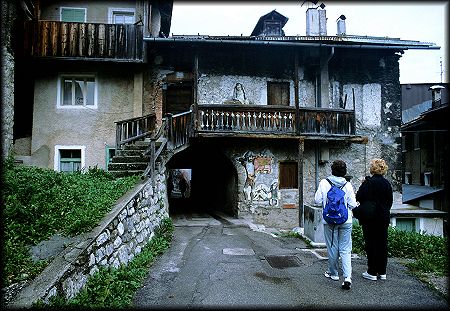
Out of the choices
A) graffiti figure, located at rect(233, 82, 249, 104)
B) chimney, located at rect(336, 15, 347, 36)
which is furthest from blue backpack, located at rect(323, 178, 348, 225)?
chimney, located at rect(336, 15, 347, 36)

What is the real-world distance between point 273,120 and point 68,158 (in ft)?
27.1

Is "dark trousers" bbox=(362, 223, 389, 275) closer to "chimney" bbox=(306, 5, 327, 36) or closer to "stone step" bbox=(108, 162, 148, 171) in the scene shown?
"stone step" bbox=(108, 162, 148, 171)

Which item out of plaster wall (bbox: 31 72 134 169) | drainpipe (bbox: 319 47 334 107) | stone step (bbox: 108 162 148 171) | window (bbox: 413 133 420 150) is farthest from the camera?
window (bbox: 413 133 420 150)

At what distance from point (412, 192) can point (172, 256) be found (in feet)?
53.6

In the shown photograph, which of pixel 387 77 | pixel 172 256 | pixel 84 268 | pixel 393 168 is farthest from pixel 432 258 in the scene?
pixel 387 77

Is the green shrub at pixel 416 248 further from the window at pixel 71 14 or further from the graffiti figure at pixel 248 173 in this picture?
the window at pixel 71 14

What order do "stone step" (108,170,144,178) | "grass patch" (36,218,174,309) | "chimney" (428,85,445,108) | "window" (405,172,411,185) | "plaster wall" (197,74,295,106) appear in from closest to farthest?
"grass patch" (36,218,174,309)
"stone step" (108,170,144,178)
"plaster wall" (197,74,295,106)
"chimney" (428,85,445,108)
"window" (405,172,411,185)

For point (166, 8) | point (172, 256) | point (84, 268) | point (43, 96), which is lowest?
point (172, 256)

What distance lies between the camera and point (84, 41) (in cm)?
1336

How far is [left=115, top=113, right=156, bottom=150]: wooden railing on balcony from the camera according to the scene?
38.8 ft

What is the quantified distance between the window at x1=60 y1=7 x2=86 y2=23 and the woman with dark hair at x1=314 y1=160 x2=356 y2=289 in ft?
42.3

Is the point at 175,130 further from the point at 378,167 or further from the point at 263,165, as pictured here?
the point at 378,167

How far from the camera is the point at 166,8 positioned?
1623cm

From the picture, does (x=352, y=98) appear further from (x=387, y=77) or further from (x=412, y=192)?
(x=412, y=192)
